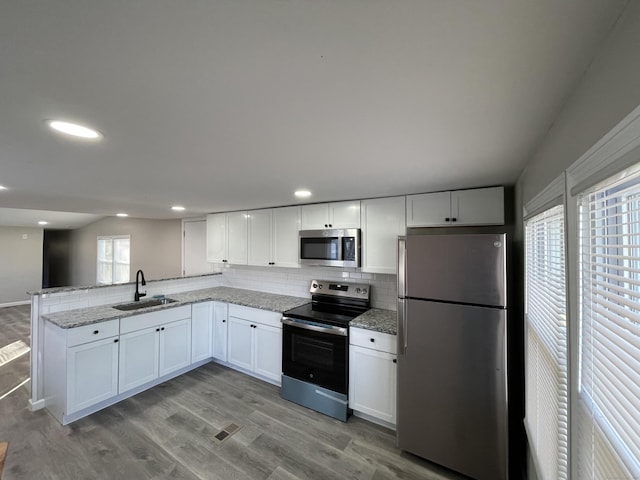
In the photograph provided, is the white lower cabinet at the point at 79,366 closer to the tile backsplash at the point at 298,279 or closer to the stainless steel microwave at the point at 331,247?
the tile backsplash at the point at 298,279

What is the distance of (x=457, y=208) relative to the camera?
2354 mm

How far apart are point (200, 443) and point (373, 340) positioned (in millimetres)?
1717

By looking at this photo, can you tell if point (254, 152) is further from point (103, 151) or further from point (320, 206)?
point (320, 206)

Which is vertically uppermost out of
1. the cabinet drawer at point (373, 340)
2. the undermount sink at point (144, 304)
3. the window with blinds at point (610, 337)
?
the window with blinds at point (610, 337)

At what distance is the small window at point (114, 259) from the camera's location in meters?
6.42

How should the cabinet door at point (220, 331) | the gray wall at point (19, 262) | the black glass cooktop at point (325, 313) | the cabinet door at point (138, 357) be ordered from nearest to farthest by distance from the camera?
the black glass cooktop at point (325, 313) → the cabinet door at point (138, 357) → the cabinet door at point (220, 331) → the gray wall at point (19, 262)

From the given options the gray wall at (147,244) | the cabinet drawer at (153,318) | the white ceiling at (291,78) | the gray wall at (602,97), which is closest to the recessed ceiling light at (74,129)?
the white ceiling at (291,78)

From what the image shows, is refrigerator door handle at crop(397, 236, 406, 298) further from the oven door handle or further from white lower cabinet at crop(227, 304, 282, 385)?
white lower cabinet at crop(227, 304, 282, 385)

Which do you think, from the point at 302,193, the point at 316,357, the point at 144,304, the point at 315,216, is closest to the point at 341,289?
the point at 316,357

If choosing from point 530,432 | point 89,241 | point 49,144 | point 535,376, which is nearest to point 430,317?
point 535,376

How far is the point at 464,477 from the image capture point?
192cm

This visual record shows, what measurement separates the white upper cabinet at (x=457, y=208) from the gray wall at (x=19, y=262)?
947 cm

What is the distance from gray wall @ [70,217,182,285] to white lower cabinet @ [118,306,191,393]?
7.12ft

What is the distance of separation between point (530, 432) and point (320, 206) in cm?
253
